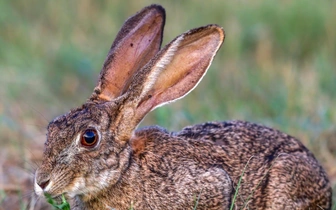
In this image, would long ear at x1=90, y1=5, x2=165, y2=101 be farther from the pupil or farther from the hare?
the pupil

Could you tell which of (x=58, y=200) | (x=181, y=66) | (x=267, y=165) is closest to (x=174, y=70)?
(x=181, y=66)

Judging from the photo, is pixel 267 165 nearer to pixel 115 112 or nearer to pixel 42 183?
pixel 115 112

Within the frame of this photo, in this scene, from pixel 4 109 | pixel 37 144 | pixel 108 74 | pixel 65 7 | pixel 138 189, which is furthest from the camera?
pixel 65 7

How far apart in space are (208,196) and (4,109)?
162 inches

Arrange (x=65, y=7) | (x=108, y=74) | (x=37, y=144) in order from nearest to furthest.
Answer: (x=108, y=74) < (x=37, y=144) < (x=65, y=7)

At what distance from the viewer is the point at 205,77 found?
369 inches

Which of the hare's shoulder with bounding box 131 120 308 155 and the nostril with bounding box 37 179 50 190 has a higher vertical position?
the hare's shoulder with bounding box 131 120 308 155

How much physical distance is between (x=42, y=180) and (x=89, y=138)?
0.40 meters

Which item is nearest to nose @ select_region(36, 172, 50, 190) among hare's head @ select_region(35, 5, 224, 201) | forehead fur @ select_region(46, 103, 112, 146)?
hare's head @ select_region(35, 5, 224, 201)

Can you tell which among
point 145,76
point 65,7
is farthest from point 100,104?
point 65,7

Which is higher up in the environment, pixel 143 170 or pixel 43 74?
pixel 43 74

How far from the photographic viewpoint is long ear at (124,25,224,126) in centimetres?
520

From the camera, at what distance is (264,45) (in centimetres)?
1019

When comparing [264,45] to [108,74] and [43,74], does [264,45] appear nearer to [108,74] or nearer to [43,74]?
[43,74]
